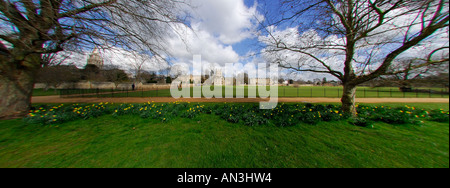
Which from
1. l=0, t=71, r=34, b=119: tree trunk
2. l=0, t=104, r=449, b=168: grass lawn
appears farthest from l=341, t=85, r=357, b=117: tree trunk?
l=0, t=71, r=34, b=119: tree trunk

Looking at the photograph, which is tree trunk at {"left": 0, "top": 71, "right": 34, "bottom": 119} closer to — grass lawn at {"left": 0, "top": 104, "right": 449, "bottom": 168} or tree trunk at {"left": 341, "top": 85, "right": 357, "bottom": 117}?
grass lawn at {"left": 0, "top": 104, "right": 449, "bottom": 168}

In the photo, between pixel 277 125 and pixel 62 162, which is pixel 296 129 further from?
pixel 62 162

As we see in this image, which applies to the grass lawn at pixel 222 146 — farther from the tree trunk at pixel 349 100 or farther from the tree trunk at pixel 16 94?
the tree trunk at pixel 16 94

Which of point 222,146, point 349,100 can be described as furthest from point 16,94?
point 349,100

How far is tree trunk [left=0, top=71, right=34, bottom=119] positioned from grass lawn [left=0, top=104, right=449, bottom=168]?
→ 1676 millimetres

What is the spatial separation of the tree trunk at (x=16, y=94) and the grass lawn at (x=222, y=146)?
1.68 metres

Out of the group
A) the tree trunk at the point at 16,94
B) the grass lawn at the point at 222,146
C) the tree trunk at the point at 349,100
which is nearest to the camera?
the grass lawn at the point at 222,146

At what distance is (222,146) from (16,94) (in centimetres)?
927

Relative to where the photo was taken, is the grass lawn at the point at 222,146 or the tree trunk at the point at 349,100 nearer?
the grass lawn at the point at 222,146

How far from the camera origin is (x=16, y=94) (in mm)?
5270

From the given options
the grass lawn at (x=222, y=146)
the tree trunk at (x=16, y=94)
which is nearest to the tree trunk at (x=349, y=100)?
the grass lawn at (x=222, y=146)

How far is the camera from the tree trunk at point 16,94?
504 cm
